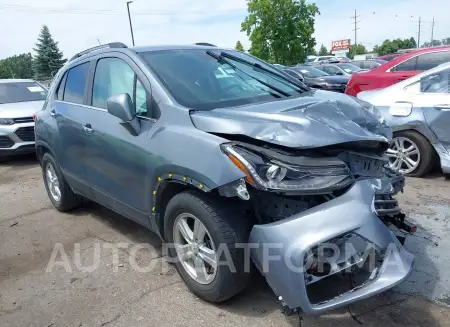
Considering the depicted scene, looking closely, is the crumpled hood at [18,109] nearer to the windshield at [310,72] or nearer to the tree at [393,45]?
the windshield at [310,72]

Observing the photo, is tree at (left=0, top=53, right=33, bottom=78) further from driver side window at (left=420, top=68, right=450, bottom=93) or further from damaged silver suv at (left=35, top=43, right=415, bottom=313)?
damaged silver suv at (left=35, top=43, right=415, bottom=313)

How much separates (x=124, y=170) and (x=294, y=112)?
1.53m

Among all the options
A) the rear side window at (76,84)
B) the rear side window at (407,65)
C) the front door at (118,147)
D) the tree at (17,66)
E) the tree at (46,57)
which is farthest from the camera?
the tree at (17,66)

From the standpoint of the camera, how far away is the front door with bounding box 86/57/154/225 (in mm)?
3420

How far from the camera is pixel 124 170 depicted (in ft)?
11.9

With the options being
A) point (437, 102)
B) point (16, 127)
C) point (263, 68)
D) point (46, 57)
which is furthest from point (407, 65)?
point (46, 57)

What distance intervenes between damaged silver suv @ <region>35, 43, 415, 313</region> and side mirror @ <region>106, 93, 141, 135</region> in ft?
0.04

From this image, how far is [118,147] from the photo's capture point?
3.64 meters

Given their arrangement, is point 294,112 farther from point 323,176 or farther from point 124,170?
point 124,170

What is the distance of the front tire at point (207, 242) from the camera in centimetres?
278

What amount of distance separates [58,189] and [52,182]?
202mm

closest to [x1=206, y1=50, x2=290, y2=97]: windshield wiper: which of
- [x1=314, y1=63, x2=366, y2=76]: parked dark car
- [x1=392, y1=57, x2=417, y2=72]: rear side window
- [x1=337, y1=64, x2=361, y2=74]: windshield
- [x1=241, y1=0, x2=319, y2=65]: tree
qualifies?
[x1=392, y1=57, x2=417, y2=72]: rear side window

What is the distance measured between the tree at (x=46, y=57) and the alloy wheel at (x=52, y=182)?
47.7 meters

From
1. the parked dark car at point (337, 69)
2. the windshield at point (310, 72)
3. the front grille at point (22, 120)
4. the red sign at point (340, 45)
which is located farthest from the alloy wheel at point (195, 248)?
the red sign at point (340, 45)
